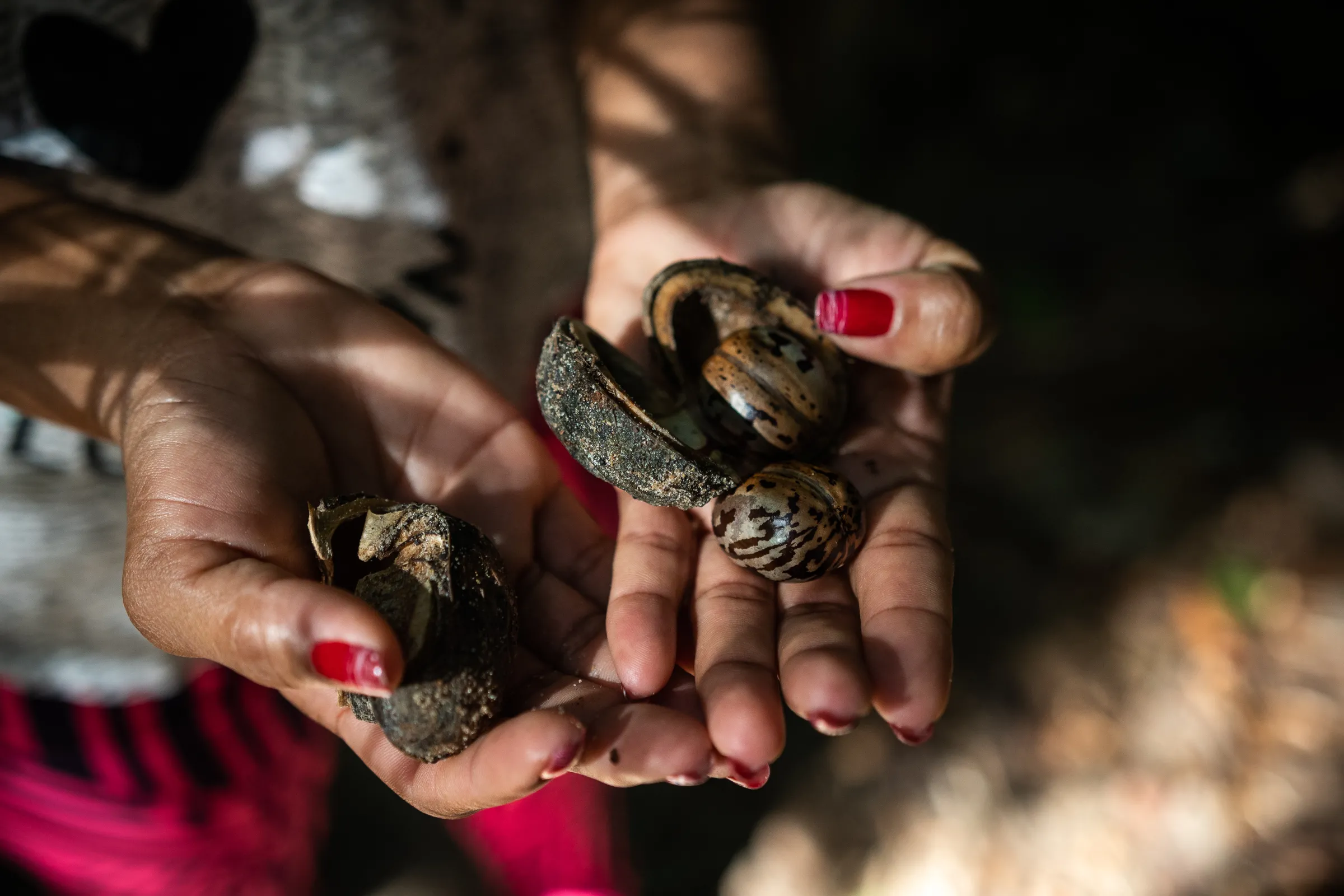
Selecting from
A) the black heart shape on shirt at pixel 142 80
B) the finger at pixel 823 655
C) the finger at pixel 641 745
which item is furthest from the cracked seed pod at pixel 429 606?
the black heart shape on shirt at pixel 142 80

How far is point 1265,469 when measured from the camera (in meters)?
4.71

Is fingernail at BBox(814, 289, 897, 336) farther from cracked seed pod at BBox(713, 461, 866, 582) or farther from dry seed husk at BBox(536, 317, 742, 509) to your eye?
dry seed husk at BBox(536, 317, 742, 509)

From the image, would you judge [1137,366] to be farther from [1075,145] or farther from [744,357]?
[744,357]

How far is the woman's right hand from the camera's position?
6.10ft

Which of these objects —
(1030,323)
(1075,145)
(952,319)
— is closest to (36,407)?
(952,319)

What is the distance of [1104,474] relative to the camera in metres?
4.92

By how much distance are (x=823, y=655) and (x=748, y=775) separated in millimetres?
308

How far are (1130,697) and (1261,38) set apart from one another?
3863 millimetres

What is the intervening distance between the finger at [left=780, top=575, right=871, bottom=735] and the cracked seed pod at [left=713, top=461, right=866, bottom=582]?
2.2 inches

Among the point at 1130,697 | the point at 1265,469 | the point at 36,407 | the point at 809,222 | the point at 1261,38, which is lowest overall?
the point at 1130,697

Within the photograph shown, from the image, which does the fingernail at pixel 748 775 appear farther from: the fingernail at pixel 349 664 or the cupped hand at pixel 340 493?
the fingernail at pixel 349 664

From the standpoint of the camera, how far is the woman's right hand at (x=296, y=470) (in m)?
1.86

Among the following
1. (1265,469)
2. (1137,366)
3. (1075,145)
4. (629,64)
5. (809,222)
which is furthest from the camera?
(1075,145)

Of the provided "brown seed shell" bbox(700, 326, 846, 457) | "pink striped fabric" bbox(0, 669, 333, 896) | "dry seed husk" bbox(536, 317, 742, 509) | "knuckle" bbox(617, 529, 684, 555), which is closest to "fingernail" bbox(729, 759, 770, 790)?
"knuckle" bbox(617, 529, 684, 555)
